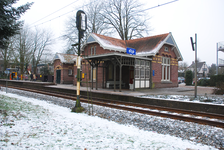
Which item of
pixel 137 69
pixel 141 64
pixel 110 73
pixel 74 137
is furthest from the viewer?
pixel 110 73

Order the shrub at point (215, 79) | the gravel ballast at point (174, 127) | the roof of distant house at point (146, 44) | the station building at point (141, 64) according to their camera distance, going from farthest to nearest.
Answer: the shrub at point (215, 79) < the roof of distant house at point (146, 44) < the station building at point (141, 64) < the gravel ballast at point (174, 127)

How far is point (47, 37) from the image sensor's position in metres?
47.5

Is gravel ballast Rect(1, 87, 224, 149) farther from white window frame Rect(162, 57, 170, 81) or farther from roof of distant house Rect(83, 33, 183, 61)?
white window frame Rect(162, 57, 170, 81)

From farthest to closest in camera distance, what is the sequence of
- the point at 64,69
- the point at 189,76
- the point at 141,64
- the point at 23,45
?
the point at 23,45 → the point at 64,69 → the point at 189,76 → the point at 141,64

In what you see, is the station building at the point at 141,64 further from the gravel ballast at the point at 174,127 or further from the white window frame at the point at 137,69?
the gravel ballast at the point at 174,127

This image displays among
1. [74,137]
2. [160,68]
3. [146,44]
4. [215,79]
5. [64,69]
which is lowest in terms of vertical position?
[74,137]

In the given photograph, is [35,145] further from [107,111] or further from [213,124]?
[213,124]

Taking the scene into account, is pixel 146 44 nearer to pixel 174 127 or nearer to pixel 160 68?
pixel 160 68

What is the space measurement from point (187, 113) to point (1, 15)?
8.59m

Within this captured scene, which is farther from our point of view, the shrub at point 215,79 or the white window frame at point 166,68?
the shrub at point 215,79

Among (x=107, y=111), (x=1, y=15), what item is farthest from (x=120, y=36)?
(x=1, y=15)

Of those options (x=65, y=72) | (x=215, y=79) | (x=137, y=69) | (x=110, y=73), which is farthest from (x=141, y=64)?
(x=65, y=72)

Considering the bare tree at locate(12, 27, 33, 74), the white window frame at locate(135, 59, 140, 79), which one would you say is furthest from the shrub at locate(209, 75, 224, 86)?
the bare tree at locate(12, 27, 33, 74)

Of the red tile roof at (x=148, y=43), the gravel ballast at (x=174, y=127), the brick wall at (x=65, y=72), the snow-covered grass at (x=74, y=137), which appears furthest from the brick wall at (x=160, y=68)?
the brick wall at (x=65, y=72)
